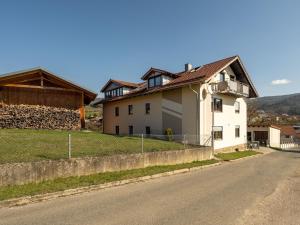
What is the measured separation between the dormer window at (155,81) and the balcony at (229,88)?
5656 millimetres

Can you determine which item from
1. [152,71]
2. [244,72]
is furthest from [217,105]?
[152,71]

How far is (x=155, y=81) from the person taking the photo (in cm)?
2725

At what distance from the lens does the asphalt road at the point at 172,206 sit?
20.7 feet

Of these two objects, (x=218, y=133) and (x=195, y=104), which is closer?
(x=195, y=104)

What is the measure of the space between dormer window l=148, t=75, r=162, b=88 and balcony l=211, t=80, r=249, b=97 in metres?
5.66

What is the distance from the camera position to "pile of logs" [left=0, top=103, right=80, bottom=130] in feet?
63.1

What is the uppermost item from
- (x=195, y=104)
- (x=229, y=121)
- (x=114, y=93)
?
(x=114, y=93)

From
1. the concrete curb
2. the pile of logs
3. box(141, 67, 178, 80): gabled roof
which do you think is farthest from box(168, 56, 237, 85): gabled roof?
the concrete curb

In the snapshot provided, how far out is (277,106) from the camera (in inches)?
6393

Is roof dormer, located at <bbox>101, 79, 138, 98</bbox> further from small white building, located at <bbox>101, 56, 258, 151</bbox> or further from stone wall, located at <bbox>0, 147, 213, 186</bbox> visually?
stone wall, located at <bbox>0, 147, 213, 186</bbox>

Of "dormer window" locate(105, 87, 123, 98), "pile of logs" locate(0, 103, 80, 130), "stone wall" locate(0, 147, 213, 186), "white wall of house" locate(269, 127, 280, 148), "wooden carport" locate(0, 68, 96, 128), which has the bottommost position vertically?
"white wall of house" locate(269, 127, 280, 148)

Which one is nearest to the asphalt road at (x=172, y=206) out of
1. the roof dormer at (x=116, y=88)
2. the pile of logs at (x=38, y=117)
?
the pile of logs at (x=38, y=117)

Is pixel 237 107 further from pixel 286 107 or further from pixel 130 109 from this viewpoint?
pixel 286 107

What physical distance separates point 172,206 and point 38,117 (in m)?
15.9
